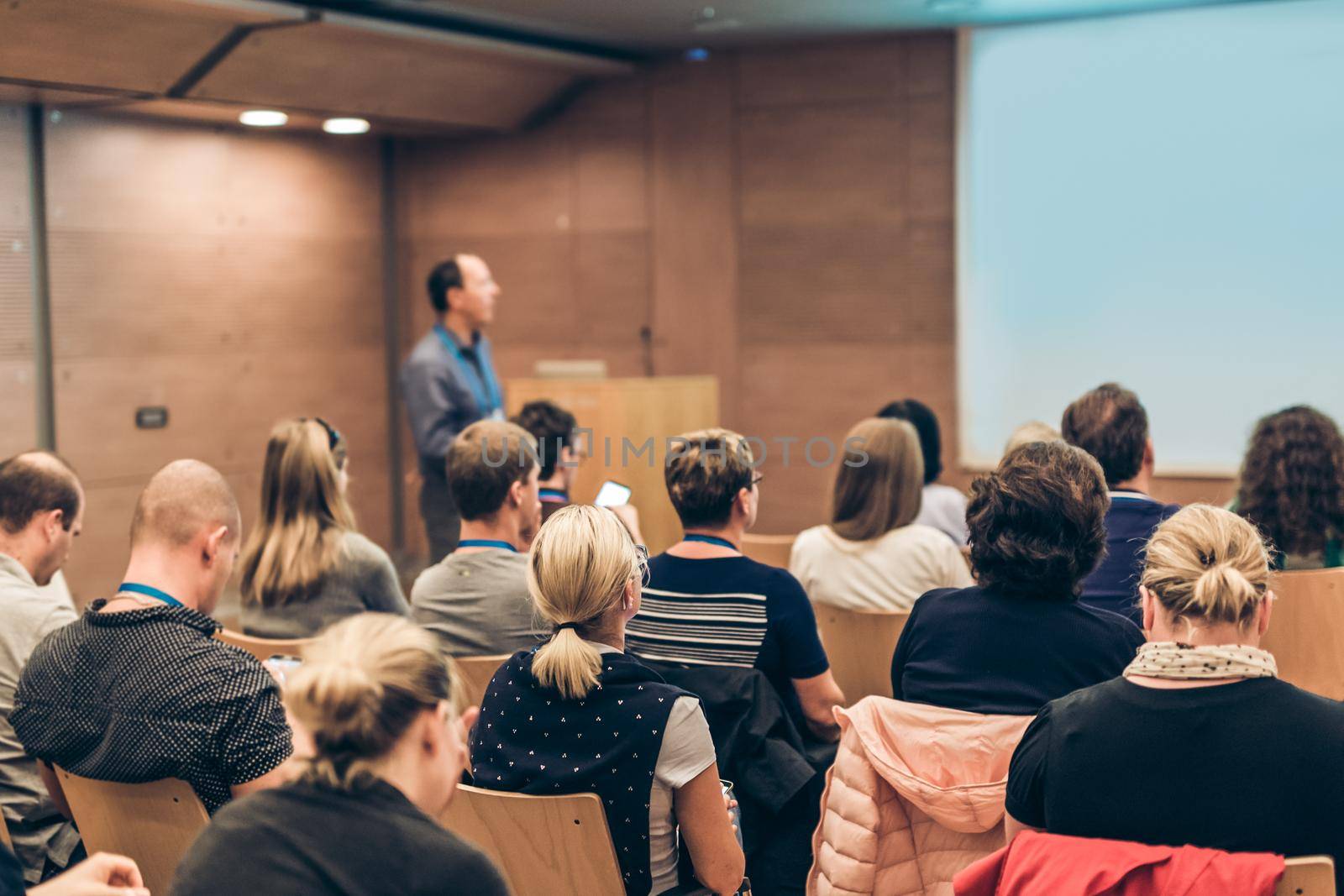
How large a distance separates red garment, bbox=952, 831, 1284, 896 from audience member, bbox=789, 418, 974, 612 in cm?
173

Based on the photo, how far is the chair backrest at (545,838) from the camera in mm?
2129

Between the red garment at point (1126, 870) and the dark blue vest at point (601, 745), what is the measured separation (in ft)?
1.98

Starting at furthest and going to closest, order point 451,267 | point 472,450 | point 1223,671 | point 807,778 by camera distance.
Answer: point 451,267 < point 472,450 < point 807,778 < point 1223,671

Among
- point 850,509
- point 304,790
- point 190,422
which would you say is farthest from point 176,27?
point 304,790

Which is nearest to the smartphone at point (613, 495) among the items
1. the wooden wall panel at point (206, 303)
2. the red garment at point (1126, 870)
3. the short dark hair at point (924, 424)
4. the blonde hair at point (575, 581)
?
the short dark hair at point (924, 424)

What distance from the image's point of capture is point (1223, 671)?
6.36ft

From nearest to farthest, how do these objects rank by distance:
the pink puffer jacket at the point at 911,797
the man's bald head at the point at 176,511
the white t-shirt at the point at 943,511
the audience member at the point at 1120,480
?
the pink puffer jacket at the point at 911,797 → the man's bald head at the point at 176,511 → the audience member at the point at 1120,480 → the white t-shirt at the point at 943,511

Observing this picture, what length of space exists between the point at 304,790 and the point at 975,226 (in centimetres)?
606

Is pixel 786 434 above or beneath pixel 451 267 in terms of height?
beneath

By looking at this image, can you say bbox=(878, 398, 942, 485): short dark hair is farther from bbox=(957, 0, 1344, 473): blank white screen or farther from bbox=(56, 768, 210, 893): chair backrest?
bbox=(56, 768, 210, 893): chair backrest

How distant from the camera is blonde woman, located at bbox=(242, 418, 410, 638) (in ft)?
11.7

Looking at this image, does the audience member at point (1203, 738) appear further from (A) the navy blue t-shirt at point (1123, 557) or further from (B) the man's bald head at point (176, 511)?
(B) the man's bald head at point (176, 511)

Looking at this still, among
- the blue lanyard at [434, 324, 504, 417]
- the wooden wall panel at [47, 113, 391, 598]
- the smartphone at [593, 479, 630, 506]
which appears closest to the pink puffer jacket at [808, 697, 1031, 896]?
the smartphone at [593, 479, 630, 506]

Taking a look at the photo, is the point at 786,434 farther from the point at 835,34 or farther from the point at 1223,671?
the point at 1223,671
